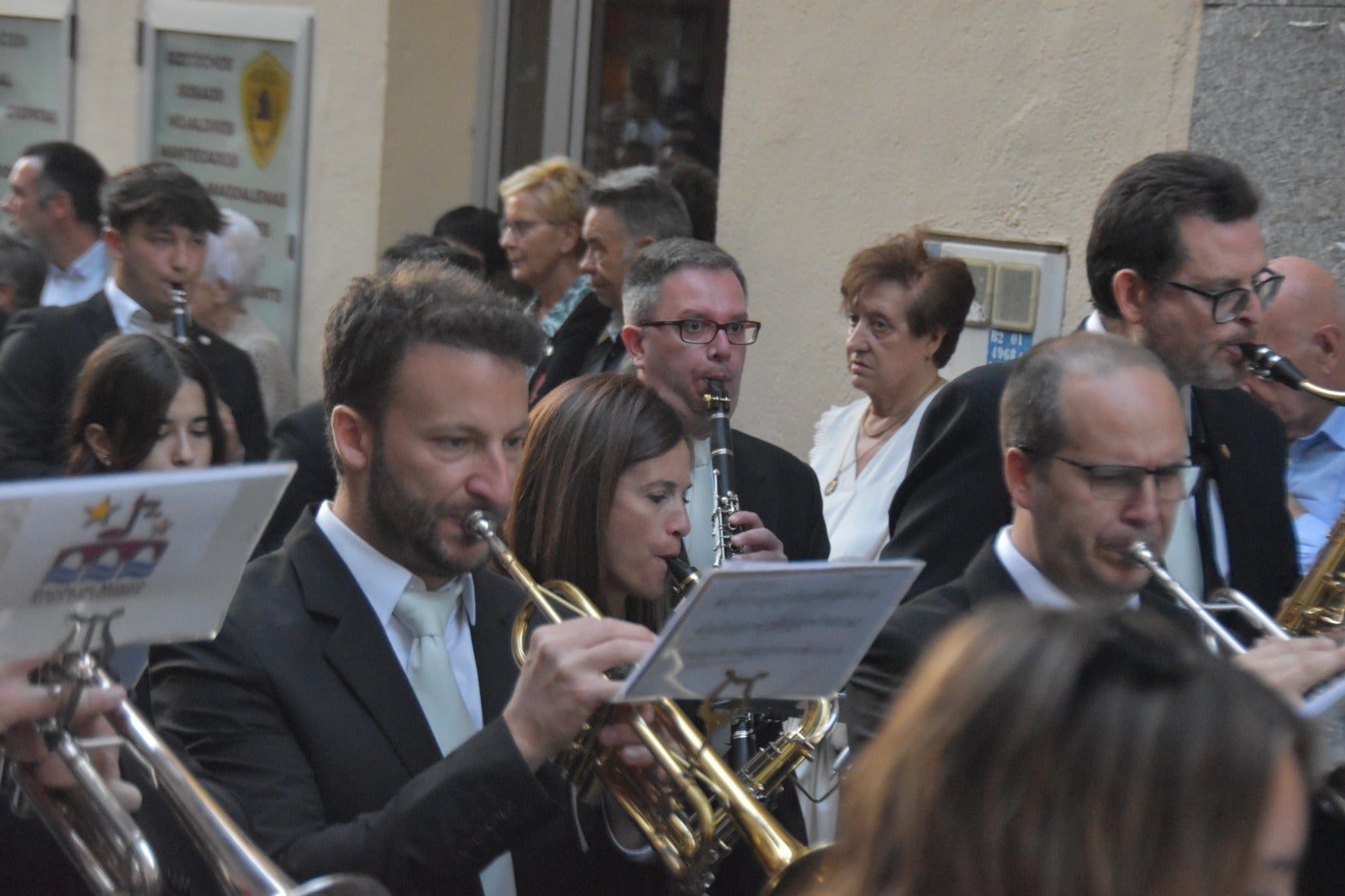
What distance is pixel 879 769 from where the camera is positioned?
134 cm

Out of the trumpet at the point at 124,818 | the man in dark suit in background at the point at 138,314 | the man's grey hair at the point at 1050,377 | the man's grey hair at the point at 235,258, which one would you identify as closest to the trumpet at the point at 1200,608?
the man's grey hair at the point at 1050,377

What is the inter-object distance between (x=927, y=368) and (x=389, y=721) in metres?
2.77

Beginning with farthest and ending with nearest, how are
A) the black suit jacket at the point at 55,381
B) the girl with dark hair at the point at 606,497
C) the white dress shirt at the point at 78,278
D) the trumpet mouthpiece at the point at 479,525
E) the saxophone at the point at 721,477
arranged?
the white dress shirt at the point at 78,278 < the black suit jacket at the point at 55,381 < the saxophone at the point at 721,477 < the girl with dark hair at the point at 606,497 < the trumpet mouthpiece at the point at 479,525

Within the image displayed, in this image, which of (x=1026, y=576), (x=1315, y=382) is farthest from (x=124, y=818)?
(x=1315, y=382)

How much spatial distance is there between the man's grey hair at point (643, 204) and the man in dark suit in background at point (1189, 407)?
7.11ft

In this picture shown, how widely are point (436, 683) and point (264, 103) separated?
18.1 feet

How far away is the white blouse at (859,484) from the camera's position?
4.61m

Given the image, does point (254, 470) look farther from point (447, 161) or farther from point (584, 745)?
point (447, 161)

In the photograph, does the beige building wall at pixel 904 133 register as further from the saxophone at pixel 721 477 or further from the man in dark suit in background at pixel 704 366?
the saxophone at pixel 721 477

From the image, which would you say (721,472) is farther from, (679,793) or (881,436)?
(679,793)

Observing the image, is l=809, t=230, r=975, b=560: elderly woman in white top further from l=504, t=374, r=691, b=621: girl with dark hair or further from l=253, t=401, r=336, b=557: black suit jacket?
l=504, t=374, r=691, b=621: girl with dark hair

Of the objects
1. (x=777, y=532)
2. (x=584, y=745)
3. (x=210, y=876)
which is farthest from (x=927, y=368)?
(x=210, y=876)

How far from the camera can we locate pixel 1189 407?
3.73 m

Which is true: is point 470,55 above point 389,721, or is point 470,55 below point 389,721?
above
